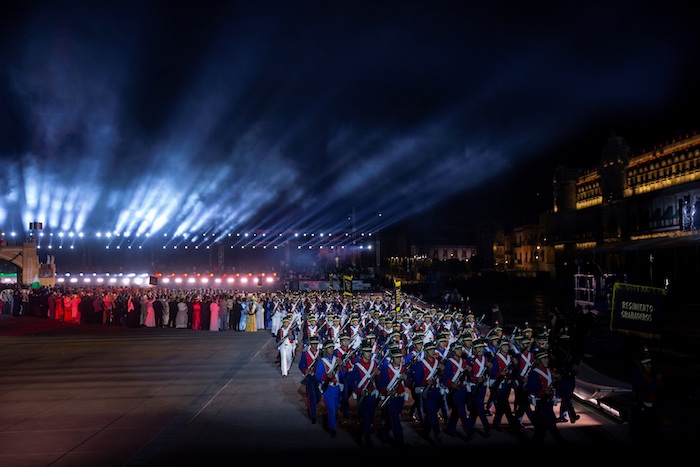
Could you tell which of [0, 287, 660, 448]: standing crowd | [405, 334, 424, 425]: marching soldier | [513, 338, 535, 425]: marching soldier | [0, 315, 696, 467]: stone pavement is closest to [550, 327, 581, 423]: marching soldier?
[0, 287, 660, 448]: standing crowd

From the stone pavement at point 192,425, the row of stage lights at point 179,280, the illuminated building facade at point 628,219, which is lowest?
the stone pavement at point 192,425

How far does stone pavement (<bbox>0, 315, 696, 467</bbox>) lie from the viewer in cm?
959

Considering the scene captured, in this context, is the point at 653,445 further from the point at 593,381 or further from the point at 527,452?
the point at 593,381

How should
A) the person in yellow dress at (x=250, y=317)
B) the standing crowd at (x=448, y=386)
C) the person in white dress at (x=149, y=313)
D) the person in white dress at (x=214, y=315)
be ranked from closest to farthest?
the standing crowd at (x=448, y=386)
the person in yellow dress at (x=250, y=317)
the person in white dress at (x=214, y=315)
the person in white dress at (x=149, y=313)

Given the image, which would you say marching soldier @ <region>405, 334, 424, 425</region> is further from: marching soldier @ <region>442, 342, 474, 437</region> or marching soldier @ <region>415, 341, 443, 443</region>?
marching soldier @ <region>442, 342, 474, 437</region>

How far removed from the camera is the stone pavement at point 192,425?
31.5 feet

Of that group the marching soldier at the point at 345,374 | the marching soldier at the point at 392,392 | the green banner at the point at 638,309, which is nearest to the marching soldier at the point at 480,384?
the marching soldier at the point at 392,392

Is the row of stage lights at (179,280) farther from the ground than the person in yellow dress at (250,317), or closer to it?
farther from the ground

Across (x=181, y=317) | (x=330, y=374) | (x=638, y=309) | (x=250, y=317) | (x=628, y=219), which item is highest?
(x=628, y=219)

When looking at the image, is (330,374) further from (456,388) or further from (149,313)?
(149,313)

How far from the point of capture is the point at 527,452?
9.66 meters

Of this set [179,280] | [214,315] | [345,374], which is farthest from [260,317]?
[345,374]

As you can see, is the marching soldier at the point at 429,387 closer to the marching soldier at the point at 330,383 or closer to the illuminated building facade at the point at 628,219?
the marching soldier at the point at 330,383

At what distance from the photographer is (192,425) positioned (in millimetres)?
11539
